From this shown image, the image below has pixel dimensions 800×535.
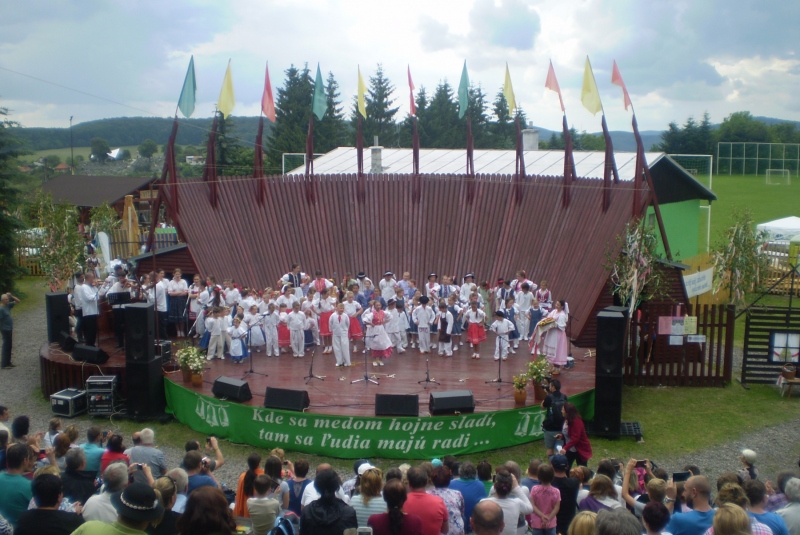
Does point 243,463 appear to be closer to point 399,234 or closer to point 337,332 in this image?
point 337,332

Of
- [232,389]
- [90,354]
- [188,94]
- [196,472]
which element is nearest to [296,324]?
[232,389]

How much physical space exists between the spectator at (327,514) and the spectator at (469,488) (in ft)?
4.91

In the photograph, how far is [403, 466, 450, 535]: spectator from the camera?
5.73 m

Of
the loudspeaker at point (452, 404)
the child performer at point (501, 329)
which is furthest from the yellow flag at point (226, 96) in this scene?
the loudspeaker at point (452, 404)

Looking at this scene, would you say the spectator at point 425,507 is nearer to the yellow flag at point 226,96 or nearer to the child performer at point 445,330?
the child performer at point 445,330

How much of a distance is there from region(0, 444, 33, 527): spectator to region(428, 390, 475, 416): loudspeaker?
687 centimetres

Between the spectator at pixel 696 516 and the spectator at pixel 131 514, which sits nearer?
the spectator at pixel 131 514

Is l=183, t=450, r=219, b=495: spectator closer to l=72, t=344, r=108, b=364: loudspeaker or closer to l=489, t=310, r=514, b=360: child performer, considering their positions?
l=72, t=344, r=108, b=364: loudspeaker

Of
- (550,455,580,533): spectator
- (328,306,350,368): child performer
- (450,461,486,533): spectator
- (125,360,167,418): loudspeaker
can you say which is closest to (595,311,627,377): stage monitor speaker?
(328,306,350,368): child performer

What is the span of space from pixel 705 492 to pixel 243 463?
7.64 metres

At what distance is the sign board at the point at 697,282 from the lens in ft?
53.7

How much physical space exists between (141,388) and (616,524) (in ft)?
35.3

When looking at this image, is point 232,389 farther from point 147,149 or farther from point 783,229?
point 147,149

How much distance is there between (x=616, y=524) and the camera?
4426 mm
